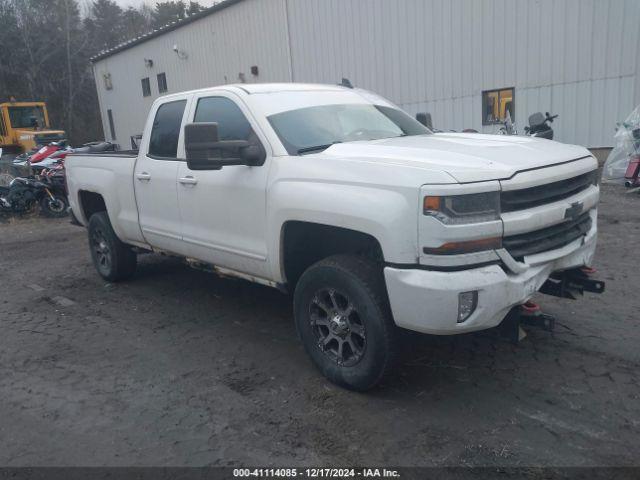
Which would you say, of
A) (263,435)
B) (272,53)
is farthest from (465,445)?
(272,53)

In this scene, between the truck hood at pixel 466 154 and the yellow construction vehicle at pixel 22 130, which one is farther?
the yellow construction vehicle at pixel 22 130

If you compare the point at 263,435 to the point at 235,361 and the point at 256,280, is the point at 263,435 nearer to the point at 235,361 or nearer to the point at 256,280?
the point at 235,361

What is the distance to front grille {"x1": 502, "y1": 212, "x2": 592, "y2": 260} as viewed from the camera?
3.29m

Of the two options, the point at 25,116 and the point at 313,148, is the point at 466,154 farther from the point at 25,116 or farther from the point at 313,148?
the point at 25,116

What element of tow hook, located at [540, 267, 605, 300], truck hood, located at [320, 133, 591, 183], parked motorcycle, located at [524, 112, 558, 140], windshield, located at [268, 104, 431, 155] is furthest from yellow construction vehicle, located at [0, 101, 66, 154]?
tow hook, located at [540, 267, 605, 300]

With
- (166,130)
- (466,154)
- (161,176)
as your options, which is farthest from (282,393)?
(166,130)

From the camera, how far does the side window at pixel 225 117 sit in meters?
4.45

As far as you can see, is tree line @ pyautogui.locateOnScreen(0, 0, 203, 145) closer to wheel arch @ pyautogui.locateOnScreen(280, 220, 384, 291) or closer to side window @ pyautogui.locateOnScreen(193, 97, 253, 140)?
side window @ pyautogui.locateOnScreen(193, 97, 253, 140)

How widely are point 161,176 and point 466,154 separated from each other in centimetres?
287

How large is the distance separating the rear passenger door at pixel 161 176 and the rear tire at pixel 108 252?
948 mm

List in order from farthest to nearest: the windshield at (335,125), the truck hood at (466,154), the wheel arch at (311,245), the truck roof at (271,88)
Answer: the truck roof at (271,88), the windshield at (335,125), the wheel arch at (311,245), the truck hood at (466,154)

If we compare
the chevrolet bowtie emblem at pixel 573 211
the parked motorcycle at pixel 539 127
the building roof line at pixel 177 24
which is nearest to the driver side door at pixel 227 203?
the chevrolet bowtie emblem at pixel 573 211

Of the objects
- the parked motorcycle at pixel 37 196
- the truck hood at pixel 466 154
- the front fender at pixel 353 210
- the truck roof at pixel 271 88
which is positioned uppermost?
the truck roof at pixel 271 88

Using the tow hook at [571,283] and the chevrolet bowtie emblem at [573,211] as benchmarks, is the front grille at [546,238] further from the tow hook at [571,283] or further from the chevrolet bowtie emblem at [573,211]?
the tow hook at [571,283]
